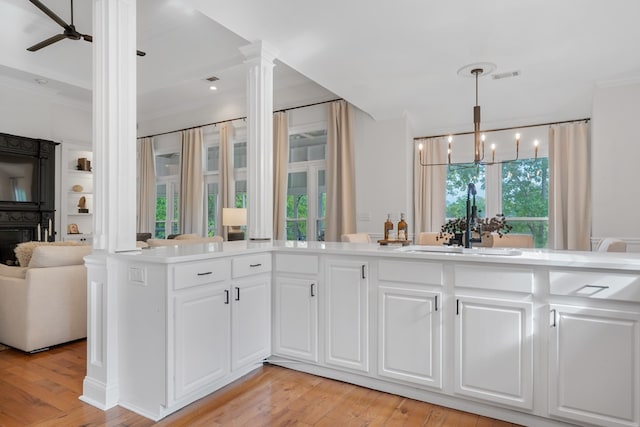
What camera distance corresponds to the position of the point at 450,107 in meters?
5.16

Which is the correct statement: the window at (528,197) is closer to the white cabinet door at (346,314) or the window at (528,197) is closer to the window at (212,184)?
the white cabinet door at (346,314)

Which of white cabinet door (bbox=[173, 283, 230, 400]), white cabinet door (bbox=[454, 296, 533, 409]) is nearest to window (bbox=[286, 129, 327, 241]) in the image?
white cabinet door (bbox=[173, 283, 230, 400])

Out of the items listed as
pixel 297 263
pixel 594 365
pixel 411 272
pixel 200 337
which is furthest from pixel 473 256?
pixel 200 337

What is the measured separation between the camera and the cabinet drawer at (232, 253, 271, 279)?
255cm

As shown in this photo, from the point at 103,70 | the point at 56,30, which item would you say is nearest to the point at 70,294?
the point at 103,70

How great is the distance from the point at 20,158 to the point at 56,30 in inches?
99.8

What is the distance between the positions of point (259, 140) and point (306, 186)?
3.00 metres

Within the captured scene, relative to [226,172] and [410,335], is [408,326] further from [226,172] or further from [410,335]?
[226,172]

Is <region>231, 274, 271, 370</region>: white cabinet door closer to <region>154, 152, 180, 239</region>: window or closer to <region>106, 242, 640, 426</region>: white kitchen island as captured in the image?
<region>106, 242, 640, 426</region>: white kitchen island

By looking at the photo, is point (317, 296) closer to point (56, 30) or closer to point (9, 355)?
point (9, 355)

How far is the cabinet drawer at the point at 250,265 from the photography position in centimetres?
255

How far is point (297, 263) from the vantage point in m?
2.78

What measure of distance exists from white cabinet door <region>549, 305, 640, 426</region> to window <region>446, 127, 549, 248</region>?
11.1 ft

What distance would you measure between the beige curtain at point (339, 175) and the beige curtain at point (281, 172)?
0.78 metres
